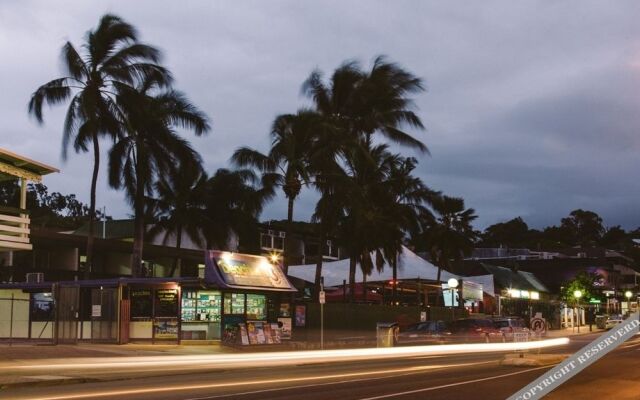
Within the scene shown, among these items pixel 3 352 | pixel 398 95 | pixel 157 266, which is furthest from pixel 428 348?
pixel 157 266

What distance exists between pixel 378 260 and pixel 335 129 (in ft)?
41.3

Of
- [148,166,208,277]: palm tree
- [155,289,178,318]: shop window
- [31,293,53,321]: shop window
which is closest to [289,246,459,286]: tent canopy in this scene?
[148,166,208,277]: palm tree

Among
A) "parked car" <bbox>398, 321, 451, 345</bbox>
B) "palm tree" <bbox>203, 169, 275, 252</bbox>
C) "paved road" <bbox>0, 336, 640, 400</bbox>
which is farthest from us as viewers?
"palm tree" <bbox>203, 169, 275, 252</bbox>

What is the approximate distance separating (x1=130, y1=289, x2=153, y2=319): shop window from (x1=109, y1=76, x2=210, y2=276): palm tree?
4894 millimetres

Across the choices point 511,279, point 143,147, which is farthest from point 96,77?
point 511,279

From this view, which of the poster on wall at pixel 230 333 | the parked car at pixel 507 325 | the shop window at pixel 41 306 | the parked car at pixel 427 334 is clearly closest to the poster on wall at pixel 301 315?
the parked car at pixel 427 334

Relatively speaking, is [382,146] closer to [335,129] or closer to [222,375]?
[335,129]

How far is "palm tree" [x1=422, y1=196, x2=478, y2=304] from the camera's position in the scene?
60.5m

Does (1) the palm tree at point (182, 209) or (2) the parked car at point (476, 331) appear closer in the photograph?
(2) the parked car at point (476, 331)

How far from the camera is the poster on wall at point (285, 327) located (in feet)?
110

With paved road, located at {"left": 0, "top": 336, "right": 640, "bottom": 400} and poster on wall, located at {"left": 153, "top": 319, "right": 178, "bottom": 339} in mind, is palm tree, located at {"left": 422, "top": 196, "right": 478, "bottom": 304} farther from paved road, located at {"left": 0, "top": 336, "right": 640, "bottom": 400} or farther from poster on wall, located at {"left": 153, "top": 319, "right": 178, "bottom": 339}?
paved road, located at {"left": 0, "top": 336, "right": 640, "bottom": 400}

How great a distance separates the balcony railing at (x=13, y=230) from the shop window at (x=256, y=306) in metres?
9.38

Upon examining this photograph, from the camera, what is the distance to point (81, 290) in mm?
33750

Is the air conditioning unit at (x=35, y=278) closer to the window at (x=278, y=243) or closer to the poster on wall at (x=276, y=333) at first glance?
the poster on wall at (x=276, y=333)
